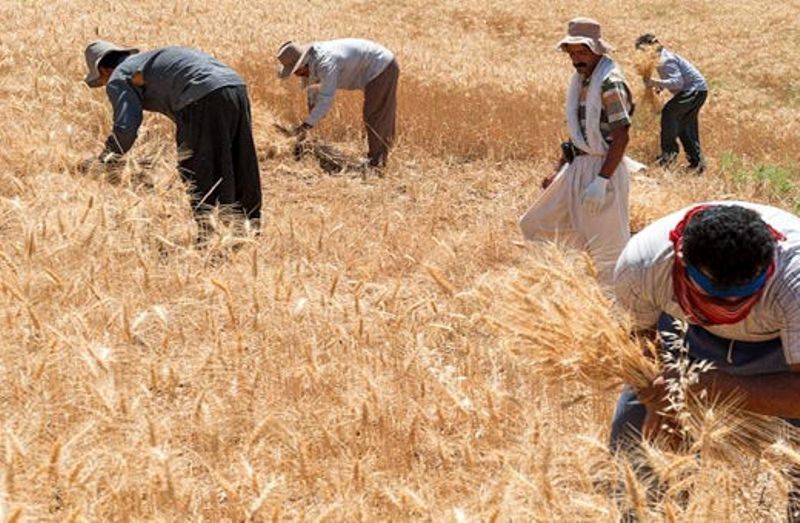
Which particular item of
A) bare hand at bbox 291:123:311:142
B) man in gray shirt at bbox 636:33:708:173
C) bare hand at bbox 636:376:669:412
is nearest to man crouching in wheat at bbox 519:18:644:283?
bare hand at bbox 636:376:669:412

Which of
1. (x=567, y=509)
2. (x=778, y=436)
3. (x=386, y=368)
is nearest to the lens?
(x=567, y=509)

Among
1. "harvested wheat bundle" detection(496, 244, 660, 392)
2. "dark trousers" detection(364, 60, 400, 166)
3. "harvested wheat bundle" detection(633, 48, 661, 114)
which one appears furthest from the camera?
"harvested wheat bundle" detection(633, 48, 661, 114)

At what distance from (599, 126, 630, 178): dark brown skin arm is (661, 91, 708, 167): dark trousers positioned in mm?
4369

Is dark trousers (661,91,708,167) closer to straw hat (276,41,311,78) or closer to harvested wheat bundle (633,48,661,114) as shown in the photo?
harvested wheat bundle (633,48,661,114)

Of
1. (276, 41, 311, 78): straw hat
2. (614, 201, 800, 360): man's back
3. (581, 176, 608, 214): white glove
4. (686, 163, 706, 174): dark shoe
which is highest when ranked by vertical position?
(614, 201, 800, 360): man's back

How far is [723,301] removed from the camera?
2.25 meters

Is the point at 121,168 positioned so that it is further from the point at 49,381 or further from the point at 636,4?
the point at 636,4

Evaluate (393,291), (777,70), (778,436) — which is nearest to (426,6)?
(777,70)

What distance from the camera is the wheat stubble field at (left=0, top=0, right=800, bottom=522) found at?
2.30 meters

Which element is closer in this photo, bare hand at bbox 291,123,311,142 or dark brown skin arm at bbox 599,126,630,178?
dark brown skin arm at bbox 599,126,630,178

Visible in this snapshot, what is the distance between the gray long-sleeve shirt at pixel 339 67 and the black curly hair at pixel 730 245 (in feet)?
17.3

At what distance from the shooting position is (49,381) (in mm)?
2805

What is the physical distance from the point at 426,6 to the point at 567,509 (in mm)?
21452

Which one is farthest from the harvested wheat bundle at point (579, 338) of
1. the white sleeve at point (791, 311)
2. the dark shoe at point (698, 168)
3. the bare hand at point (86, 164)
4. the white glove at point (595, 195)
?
the dark shoe at point (698, 168)
